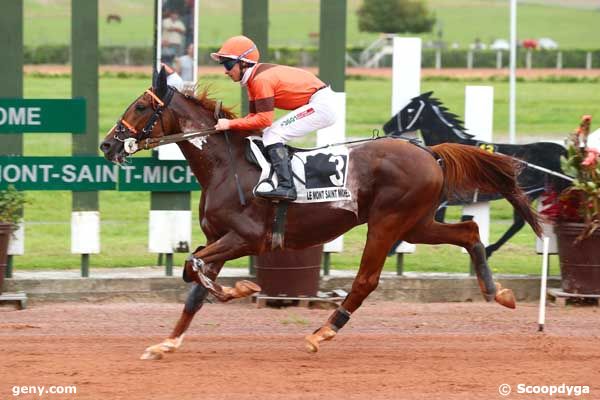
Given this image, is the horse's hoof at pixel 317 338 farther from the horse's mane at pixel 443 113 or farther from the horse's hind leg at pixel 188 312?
the horse's mane at pixel 443 113

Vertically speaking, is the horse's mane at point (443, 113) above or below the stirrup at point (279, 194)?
above

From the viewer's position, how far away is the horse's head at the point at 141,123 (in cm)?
900

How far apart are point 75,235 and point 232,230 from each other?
2.87 meters

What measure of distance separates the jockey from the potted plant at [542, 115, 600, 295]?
9.61 ft

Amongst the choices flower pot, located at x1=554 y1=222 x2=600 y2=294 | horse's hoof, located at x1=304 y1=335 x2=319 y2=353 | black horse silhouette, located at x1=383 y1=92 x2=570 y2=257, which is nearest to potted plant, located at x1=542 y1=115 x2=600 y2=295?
flower pot, located at x1=554 y1=222 x2=600 y2=294

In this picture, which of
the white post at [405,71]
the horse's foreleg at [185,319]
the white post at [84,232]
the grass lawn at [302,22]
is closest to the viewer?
the horse's foreleg at [185,319]

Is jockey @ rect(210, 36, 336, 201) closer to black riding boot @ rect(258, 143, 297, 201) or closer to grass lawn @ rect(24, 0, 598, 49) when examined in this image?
black riding boot @ rect(258, 143, 297, 201)

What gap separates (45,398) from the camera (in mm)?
7406

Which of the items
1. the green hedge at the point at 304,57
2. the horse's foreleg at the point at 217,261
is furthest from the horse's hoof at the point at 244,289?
the green hedge at the point at 304,57

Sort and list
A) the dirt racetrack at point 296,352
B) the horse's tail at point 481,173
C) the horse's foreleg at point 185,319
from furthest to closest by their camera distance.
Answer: the horse's tail at point 481,173, the horse's foreleg at point 185,319, the dirt racetrack at point 296,352

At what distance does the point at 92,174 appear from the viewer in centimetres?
1107

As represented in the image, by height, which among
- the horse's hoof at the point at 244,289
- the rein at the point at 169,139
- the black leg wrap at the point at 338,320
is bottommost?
the black leg wrap at the point at 338,320

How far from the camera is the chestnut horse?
8922mm

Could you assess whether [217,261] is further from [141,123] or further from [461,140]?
[461,140]
